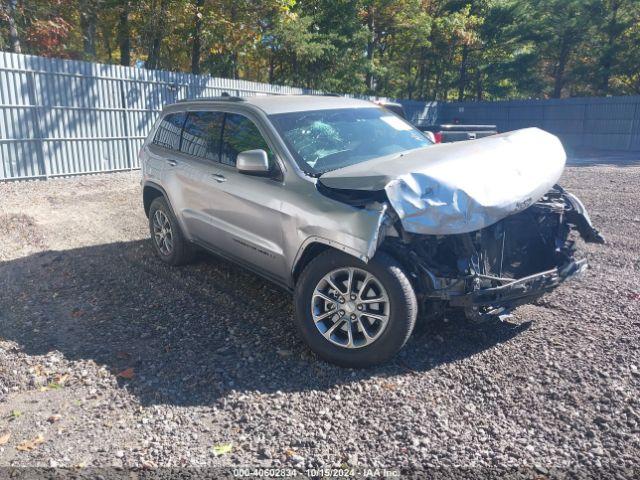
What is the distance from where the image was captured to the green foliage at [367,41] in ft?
58.4

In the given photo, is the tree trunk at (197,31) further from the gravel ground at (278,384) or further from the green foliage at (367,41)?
the gravel ground at (278,384)

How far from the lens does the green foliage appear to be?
17.8 m

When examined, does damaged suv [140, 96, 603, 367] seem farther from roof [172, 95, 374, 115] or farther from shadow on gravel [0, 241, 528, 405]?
shadow on gravel [0, 241, 528, 405]

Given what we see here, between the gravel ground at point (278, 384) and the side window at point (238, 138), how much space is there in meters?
1.40

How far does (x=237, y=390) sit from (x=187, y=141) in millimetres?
3101

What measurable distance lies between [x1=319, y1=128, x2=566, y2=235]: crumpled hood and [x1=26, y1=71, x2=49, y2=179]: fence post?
32.9ft

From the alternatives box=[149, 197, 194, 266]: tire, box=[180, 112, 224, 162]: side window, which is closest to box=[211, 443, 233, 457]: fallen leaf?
box=[180, 112, 224, 162]: side window

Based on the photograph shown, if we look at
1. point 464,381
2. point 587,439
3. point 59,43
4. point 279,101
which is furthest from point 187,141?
point 59,43

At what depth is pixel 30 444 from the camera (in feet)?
9.80

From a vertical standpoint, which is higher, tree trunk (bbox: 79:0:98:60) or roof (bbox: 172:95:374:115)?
tree trunk (bbox: 79:0:98:60)

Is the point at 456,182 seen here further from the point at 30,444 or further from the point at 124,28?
the point at 124,28

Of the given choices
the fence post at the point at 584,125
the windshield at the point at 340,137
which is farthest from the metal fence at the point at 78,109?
the fence post at the point at 584,125

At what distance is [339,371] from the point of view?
373 centimetres

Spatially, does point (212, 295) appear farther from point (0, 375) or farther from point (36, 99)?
point (36, 99)
